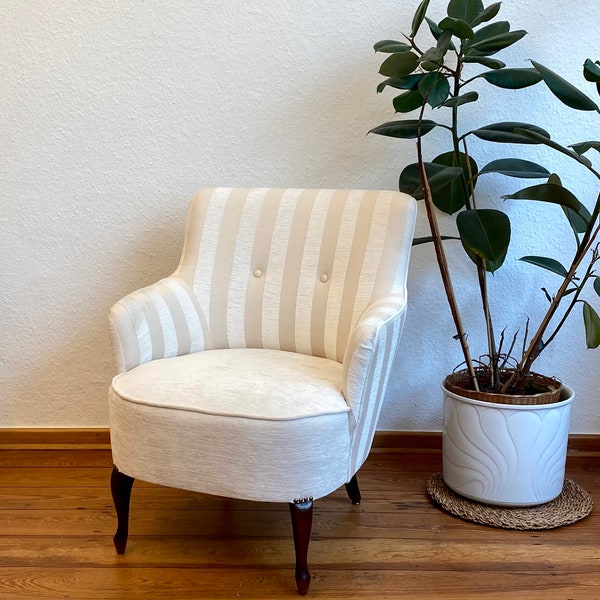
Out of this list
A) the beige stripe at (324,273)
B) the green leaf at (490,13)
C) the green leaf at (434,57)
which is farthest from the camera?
the beige stripe at (324,273)

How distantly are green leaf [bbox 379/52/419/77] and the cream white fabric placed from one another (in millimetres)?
304

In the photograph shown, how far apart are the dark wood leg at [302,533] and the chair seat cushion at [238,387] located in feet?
0.67

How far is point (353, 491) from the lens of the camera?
70.3 inches

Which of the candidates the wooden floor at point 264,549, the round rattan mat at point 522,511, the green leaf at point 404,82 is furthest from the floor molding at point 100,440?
the green leaf at point 404,82

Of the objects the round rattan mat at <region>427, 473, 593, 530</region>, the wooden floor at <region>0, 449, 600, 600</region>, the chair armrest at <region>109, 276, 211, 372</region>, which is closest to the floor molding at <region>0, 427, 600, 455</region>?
the wooden floor at <region>0, 449, 600, 600</region>

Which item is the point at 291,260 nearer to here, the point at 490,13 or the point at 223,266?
the point at 223,266

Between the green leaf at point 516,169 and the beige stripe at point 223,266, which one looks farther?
the beige stripe at point 223,266

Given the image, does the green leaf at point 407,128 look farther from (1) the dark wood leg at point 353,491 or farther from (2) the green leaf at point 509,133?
(1) the dark wood leg at point 353,491

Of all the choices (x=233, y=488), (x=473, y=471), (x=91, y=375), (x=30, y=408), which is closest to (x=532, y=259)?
(x=473, y=471)

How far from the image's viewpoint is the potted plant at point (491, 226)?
1568mm

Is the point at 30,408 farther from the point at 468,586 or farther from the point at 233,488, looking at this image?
the point at 468,586

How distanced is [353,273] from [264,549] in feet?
2.39

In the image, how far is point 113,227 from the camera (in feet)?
6.84

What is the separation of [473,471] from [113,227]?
4.33 ft
